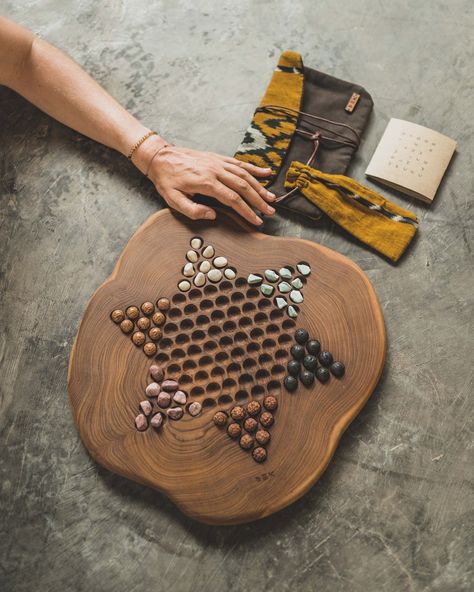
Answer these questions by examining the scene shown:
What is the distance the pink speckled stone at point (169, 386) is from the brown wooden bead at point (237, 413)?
11cm

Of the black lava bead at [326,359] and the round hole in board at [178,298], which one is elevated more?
the black lava bead at [326,359]

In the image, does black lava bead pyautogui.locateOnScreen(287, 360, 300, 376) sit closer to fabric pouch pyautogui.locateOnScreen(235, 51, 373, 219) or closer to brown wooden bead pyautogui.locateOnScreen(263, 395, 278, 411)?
brown wooden bead pyautogui.locateOnScreen(263, 395, 278, 411)

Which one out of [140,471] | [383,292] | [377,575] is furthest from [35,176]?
[377,575]

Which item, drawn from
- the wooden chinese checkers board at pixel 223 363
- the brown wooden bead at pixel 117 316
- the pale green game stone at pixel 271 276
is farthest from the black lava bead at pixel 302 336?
the brown wooden bead at pixel 117 316

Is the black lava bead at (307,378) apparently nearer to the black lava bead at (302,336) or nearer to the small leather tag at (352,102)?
the black lava bead at (302,336)

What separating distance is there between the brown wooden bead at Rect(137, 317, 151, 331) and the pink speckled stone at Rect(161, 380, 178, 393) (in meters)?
0.11

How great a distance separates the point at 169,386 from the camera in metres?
1.01

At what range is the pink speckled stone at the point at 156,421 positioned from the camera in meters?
0.99

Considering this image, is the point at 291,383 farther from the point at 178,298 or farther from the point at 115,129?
the point at 115,129

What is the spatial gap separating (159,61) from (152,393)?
76cm

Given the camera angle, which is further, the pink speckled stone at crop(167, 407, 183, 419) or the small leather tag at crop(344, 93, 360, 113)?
the small leather tag at crop(344, 93, 360, 113)

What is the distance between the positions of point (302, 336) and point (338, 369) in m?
0.09

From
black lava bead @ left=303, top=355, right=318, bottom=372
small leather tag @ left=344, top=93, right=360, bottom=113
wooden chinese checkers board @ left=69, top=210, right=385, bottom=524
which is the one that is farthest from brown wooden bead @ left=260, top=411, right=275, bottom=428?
small leather tag @ left=344, top=93, right=360, bottom=113

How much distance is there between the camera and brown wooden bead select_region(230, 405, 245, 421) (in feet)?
3.23
